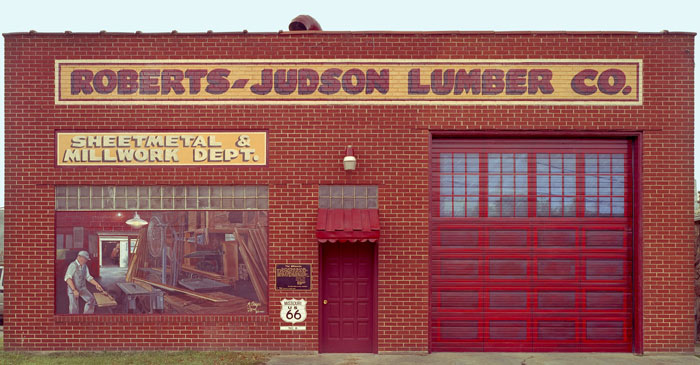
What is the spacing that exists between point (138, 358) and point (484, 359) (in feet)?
21.0

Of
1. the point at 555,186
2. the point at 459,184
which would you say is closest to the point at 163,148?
the point at 459,184

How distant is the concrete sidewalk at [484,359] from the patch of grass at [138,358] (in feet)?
2.06

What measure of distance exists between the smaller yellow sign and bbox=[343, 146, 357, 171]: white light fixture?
1612 millimetres

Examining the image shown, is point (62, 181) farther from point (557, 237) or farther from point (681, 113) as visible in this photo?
point (681, 113)

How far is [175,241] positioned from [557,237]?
298 inches

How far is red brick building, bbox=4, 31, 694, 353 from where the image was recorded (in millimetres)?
10602

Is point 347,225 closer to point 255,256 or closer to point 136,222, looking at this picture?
point 255,256

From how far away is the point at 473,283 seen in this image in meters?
10.8

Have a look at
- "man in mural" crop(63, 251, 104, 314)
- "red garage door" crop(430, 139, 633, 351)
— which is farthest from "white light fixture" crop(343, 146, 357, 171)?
"man in mural" crop(63, 251, 104, 314)

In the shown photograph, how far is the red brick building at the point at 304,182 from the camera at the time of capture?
417 inches

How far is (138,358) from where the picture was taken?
10.0m

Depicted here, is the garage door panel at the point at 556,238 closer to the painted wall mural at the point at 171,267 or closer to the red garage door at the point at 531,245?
the red garage door at the point at 531,245

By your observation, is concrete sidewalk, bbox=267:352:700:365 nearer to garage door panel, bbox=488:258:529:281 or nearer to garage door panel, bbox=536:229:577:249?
garage door panel, bbox=488:258:529:281
